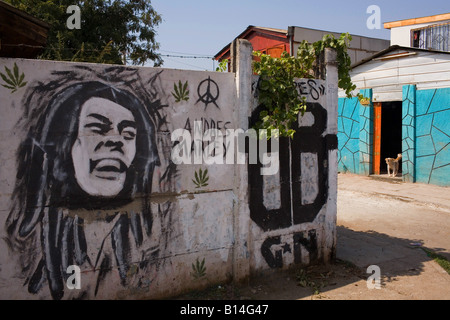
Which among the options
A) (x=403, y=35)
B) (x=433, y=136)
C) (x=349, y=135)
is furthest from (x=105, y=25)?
(x=403, y=35)

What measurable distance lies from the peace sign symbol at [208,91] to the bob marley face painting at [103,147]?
2.60 feet

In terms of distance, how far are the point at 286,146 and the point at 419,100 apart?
26.7ft

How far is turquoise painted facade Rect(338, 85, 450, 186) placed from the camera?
34.0ft

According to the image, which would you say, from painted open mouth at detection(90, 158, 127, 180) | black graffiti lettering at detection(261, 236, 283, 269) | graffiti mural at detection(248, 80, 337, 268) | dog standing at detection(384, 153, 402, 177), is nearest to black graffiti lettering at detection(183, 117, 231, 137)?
graffiti mural at detection(248, 80, 337, 268)

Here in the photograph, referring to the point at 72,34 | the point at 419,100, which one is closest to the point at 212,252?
the point at 419,100

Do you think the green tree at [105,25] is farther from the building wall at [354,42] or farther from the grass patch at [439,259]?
the grass patch at [439,259]

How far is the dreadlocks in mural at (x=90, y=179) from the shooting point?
322 cm

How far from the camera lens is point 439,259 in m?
5.22

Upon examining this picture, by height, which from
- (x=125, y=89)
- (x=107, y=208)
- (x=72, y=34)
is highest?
(x=72, y=34)

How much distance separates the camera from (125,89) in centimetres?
359

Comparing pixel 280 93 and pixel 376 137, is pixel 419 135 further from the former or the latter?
pixel 280 93

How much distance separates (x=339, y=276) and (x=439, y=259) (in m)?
1.66
